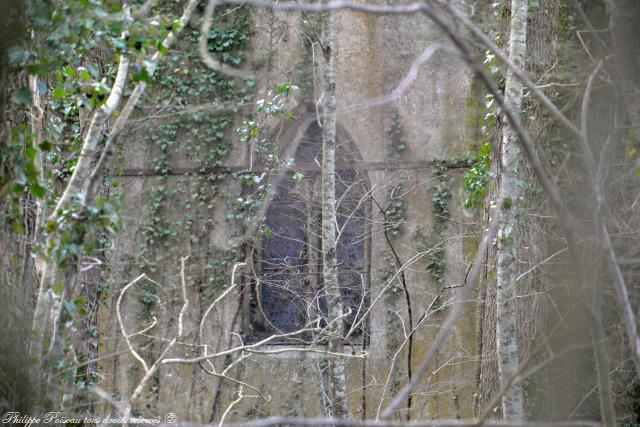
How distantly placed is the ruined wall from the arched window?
6.6 inches

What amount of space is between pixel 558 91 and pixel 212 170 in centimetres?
355

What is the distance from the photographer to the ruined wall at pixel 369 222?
7246mm

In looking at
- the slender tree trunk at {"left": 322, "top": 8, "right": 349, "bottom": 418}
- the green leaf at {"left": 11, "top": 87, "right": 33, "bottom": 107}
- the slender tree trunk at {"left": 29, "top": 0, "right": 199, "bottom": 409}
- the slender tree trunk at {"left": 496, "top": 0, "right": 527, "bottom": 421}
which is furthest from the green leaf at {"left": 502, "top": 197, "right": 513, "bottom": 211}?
the green leaf at {"left": 11, "top": 87, "right": 33, "bottom": 107}

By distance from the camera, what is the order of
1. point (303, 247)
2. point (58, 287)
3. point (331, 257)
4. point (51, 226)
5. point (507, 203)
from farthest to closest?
point (303, 247), point (331, 257), point (507, 203), point (58, 287), point (51, 226)

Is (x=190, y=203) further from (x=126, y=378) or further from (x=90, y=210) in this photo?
(x=90, y=210)

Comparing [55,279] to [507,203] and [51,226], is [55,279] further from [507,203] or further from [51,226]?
[507,203]

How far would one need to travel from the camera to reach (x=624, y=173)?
4.90 meters

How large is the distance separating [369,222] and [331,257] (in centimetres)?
224

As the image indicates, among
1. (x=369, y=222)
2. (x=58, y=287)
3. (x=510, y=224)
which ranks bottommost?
(x=58, y=287)

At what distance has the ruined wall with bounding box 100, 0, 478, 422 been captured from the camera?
7.25 meters

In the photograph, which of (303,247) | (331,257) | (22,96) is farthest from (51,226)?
(303,247)


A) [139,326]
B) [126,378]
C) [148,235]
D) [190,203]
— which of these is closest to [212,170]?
[190,203]

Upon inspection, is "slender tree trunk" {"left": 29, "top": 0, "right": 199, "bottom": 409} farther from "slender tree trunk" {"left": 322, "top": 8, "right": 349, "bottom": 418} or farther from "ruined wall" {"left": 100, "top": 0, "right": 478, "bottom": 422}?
"ruined wall" {"left": 100, "top": 0, "right": 478, "bottom": 422}

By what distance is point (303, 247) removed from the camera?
7621mm
